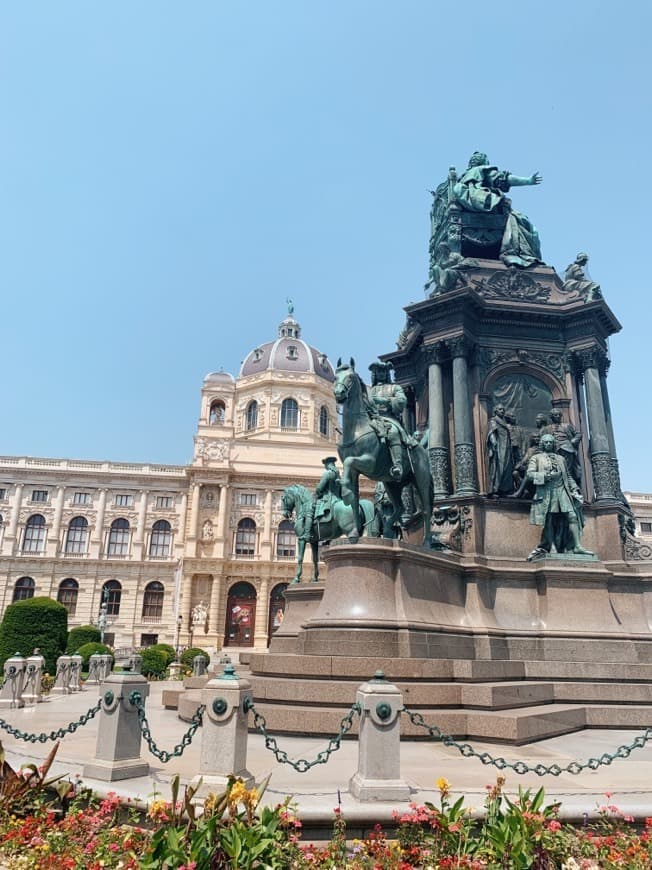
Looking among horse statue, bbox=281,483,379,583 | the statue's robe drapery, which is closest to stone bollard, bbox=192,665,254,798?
horse statue, bbox=281,483,379,583

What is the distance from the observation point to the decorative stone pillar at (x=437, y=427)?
15.1 metres

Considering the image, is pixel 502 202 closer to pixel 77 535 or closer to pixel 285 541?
pixel 285 541

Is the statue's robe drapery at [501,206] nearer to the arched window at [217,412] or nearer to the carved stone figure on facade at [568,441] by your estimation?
the carved stone figure on facade at [568,441]

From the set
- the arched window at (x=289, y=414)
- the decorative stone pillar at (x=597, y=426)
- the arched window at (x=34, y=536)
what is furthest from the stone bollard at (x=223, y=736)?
the arched window at (x=289, y=414)

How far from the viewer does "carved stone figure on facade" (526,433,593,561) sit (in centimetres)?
1359

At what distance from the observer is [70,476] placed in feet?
246

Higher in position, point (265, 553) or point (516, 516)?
point (265, 553)

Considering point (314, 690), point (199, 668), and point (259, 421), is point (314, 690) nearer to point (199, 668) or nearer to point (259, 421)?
point (199, 668)

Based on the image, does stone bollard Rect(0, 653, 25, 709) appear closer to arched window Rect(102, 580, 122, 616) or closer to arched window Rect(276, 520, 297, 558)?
arched window Rect(276, 520, 297, 558)

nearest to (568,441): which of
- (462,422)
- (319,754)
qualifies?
(462,422)

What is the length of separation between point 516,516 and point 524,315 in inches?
219

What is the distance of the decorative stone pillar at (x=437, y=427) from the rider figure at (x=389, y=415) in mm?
1974

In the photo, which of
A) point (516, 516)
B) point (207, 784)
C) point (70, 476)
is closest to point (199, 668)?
point (516, 516)

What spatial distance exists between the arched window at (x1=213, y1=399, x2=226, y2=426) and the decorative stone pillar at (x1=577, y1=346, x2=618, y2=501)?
2818 inches
